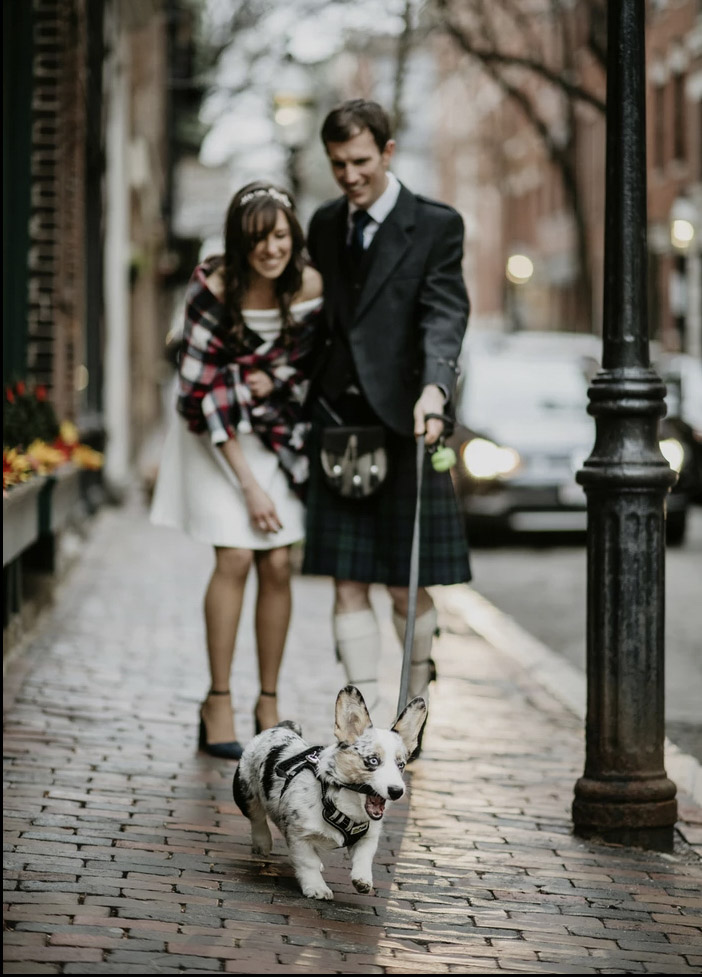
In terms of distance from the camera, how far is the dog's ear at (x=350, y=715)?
3.60m

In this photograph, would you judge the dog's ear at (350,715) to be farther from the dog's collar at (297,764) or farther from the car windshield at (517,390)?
the car windshield at (517,390)

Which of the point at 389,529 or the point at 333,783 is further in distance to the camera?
the point at 389,529

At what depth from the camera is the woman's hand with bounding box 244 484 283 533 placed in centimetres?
525

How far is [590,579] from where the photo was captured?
4832mm

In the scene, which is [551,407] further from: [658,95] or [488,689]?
[658,95]

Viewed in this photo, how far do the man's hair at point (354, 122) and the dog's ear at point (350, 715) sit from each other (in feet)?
6.80

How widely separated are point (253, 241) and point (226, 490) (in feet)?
2.82

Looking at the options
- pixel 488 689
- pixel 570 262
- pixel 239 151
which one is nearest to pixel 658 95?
pixel 570 262

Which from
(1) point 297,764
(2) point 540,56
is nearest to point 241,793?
(1) point 297,764

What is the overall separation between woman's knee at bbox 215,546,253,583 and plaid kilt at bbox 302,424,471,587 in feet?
0.78

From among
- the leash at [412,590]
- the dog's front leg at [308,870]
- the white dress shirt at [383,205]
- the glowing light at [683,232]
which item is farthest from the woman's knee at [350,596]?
the glowing light at [683,232]

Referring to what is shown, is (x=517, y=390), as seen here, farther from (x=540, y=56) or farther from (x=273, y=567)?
(x=273, y=567)

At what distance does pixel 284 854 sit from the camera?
432cm

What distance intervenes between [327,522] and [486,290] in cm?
6196
